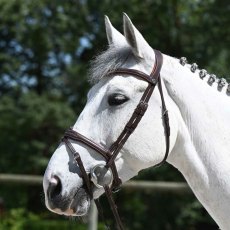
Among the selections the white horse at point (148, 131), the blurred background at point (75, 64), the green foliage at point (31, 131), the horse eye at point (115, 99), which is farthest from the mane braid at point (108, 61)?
the green foliage at point (31, 131)

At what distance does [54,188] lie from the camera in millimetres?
2404

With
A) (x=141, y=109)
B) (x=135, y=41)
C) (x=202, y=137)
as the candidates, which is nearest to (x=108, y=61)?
(x=135, y=41)

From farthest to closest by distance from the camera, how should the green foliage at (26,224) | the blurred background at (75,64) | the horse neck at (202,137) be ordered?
the blurred background at (75,64), the green foliage at (26,224), the horse neck at (202,137)

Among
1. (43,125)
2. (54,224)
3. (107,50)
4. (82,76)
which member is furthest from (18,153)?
(107,50)

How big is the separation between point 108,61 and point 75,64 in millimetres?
12608

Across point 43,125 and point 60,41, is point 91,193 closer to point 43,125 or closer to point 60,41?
point 43,125

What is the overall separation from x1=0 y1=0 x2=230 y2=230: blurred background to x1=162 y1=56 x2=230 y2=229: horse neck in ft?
29.6

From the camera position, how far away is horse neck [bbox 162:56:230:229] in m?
2.50

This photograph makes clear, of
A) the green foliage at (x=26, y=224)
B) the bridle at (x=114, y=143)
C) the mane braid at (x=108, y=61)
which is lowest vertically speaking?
the green foliage at (x=26, y=224)

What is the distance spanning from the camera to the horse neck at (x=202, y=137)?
98.3 inches

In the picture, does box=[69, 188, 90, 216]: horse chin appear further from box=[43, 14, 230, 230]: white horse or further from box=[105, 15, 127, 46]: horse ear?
box=[105, 15, 127, 46]: horse ear

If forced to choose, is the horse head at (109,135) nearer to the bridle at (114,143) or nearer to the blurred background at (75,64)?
the bridle at (114,143)

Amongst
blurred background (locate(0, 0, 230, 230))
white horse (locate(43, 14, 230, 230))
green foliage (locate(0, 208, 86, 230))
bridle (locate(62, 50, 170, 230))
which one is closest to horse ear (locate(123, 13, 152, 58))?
white horse (locate(43, 14, 230, 230))

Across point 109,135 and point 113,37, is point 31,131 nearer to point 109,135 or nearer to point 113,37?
point 113,37
